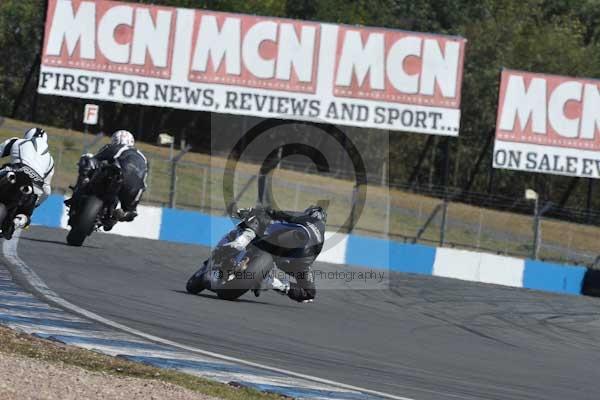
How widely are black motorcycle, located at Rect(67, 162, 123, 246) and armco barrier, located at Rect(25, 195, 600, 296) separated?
831cm

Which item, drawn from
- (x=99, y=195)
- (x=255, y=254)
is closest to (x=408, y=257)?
(x=99, y=195)

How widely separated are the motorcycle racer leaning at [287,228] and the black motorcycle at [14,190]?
2260mm

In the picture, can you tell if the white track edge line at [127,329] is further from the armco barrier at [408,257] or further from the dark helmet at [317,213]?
the armco barrier at [408,257]

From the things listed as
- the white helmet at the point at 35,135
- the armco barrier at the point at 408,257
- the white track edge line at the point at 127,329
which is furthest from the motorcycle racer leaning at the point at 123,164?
the armco barrier at the point at 408,257

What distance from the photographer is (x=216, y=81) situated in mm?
31547

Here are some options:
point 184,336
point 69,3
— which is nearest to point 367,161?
point 69,3

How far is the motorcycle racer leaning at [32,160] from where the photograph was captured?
13344 mm

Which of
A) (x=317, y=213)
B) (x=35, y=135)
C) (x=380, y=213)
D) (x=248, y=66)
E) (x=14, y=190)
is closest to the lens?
(x=317, y=213)

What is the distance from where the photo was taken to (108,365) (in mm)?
8023

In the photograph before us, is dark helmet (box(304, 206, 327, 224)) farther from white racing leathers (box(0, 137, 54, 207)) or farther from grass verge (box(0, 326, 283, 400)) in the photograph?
grass verge (box(0, 326, 283, 400))

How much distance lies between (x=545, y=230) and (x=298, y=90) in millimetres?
7516

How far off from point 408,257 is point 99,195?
10.1 meters

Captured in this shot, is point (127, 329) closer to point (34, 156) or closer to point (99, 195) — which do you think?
point (34, 156)

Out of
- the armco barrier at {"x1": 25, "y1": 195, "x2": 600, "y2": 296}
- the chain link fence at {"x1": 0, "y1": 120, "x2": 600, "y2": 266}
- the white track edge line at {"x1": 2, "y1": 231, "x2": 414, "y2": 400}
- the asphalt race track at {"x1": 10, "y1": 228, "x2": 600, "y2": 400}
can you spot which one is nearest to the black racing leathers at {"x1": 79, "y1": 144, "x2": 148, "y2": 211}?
the asphalt race track at {"x1": 10, "y1": 228, "x2": 600, "y2": 400}
